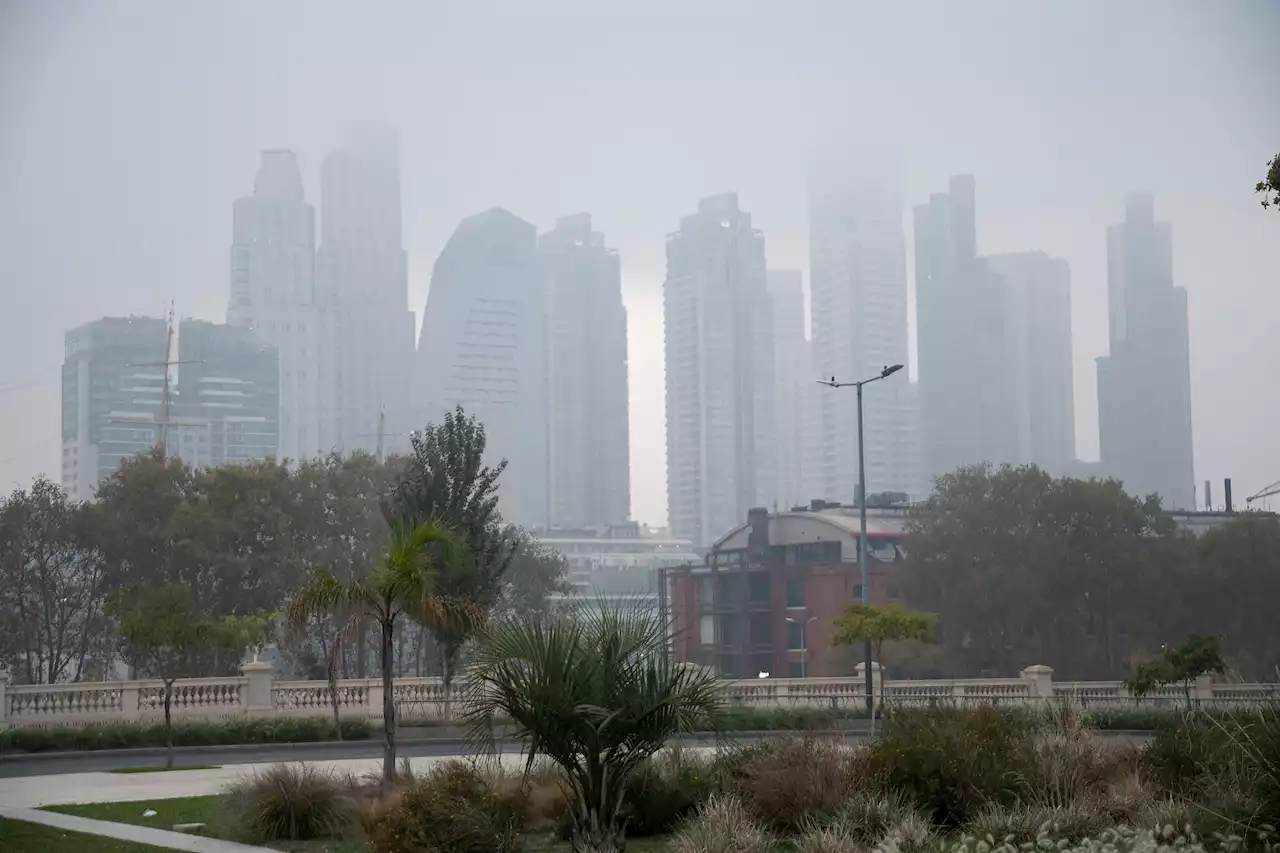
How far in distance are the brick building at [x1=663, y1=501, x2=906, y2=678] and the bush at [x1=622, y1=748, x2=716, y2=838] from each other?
6436cm

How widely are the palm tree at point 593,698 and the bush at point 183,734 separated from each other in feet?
72.8

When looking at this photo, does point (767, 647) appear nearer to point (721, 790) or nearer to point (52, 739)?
point (52, 739)

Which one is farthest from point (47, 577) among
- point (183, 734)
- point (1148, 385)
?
point (1148, 385)

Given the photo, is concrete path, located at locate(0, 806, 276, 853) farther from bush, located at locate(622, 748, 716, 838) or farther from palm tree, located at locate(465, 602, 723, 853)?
bush, located at locate(622, 748, 716, 838)

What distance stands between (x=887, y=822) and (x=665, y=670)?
2.64 m

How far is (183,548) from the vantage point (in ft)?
207

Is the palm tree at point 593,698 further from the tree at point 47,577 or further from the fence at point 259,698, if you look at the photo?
the tree at point 47,577

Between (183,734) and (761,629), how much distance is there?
5848 centimetres

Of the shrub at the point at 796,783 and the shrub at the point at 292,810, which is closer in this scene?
the shrub at the point at 796,783

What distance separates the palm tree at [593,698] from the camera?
45.9 feet

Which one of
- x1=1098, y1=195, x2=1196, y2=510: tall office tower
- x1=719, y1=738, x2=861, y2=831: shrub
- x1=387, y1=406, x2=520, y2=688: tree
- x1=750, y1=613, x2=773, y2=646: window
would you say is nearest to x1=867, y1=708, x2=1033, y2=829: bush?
x1=719, y1=738, x2=861, y2=831: shrub

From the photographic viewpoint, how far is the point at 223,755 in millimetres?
31953

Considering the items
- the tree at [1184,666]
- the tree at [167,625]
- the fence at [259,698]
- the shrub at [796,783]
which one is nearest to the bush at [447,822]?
the shrub at [796,783]

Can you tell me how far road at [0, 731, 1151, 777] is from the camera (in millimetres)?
29297
